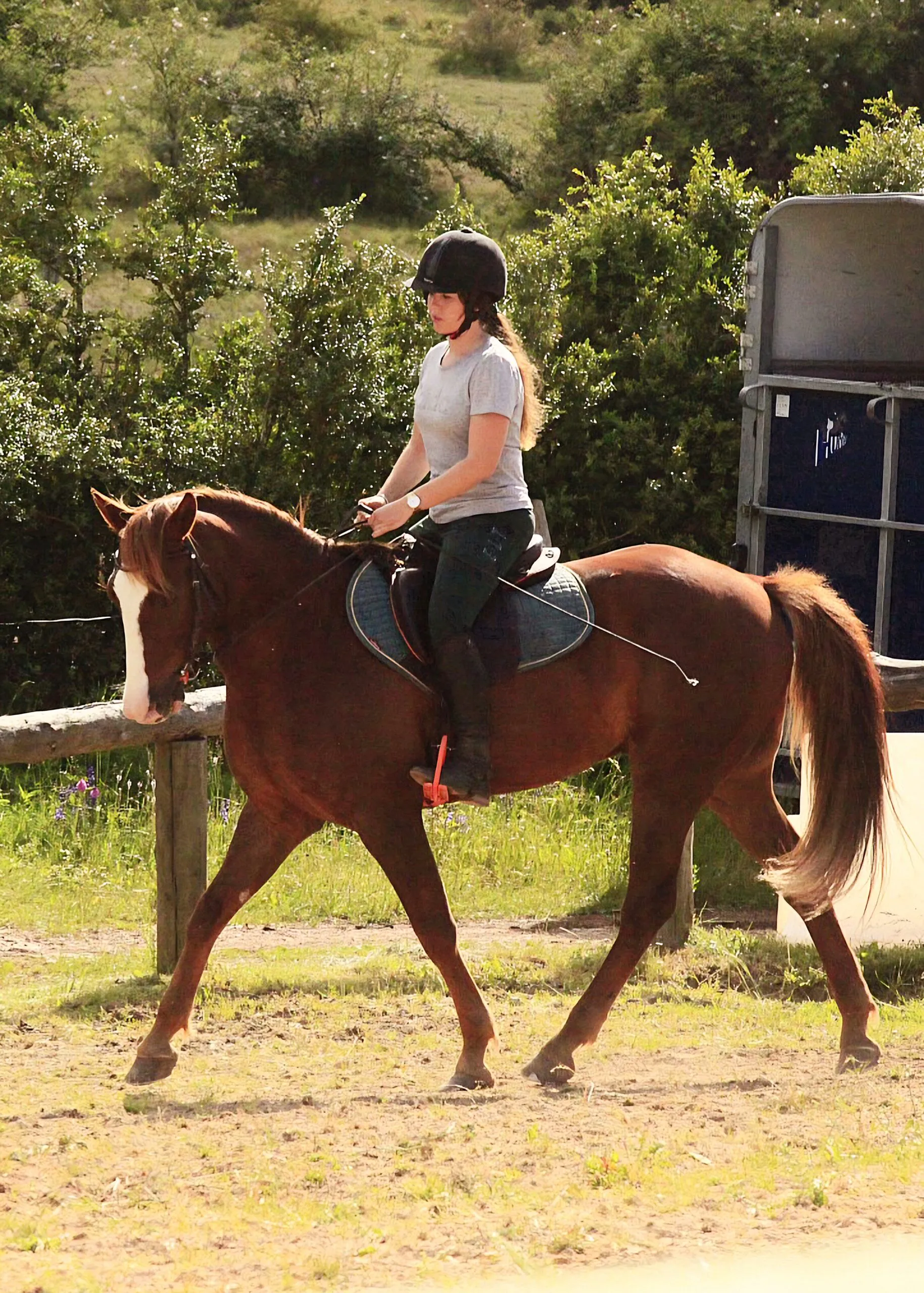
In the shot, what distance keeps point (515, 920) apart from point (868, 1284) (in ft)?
16.8

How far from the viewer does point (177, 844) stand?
20.0 ft

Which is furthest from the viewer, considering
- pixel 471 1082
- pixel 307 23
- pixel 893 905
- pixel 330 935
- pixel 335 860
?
pixel 307 23

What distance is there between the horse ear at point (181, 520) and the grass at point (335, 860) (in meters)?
3.53

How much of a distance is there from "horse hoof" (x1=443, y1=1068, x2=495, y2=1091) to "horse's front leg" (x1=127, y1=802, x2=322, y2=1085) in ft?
2.92

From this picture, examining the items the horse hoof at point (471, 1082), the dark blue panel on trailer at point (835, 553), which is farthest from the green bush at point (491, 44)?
the horse hoof at point (471, 1082)

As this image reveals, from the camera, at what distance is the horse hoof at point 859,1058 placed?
4988 mm

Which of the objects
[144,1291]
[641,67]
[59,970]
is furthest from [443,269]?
[641,67]

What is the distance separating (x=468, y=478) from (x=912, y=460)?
449 centimetres

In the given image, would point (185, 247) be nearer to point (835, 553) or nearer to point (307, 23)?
point (835, 553)

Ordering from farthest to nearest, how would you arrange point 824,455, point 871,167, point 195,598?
1. point 871,167
2. point 824,455
3. point 195,598

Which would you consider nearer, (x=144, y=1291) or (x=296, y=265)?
(x=144, y=1291)

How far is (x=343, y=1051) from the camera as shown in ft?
16.9

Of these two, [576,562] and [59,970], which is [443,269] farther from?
[59,970]

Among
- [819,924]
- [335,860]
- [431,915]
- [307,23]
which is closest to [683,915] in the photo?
[819,924]
